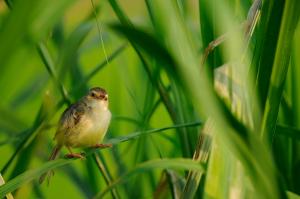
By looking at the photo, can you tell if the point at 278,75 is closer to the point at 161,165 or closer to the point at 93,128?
the point at 161,165

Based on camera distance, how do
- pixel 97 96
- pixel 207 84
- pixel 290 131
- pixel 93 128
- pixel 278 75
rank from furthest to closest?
pixel 97 96, pixel 93 128, pixel 290 131, pixel 278 75, pixel 207 84

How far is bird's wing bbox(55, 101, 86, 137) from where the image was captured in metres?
2.08

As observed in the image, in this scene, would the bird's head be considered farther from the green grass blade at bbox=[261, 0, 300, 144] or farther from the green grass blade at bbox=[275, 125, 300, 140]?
the green grass blade at bbox=[261, 0, 300, 144]

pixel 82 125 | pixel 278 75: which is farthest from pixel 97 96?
pixel 278 75

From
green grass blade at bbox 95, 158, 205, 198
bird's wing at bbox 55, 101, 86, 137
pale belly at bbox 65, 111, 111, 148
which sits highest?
green grass blade at bbox 95, 158, 205, 198

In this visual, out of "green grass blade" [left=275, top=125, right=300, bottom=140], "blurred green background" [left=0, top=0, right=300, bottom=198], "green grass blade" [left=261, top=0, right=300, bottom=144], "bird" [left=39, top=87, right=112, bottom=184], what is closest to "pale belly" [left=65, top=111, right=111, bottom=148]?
"bird" [left=39, top=87, right=112, bottom=184]

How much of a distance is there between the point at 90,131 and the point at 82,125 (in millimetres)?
68

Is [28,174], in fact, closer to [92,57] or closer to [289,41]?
[289,41]

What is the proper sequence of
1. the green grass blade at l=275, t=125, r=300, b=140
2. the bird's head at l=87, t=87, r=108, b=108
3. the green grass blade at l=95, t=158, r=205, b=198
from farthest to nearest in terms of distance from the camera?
the bird's head at l=87, t=87, r=108, b=108
the green grass blade at l=275, t=125, r=300, b=140
the green grass blade at l=95, t=158, r=205, b=198

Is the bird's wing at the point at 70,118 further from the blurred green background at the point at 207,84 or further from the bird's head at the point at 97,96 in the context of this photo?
the blurred green background at the point at 207,84

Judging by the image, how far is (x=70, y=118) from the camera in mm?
2090

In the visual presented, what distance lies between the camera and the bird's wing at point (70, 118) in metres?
2.08

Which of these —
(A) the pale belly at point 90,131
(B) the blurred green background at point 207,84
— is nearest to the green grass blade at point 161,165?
(B) the blurred green background at point 207,84

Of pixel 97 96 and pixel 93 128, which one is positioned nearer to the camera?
pixel 93 128
